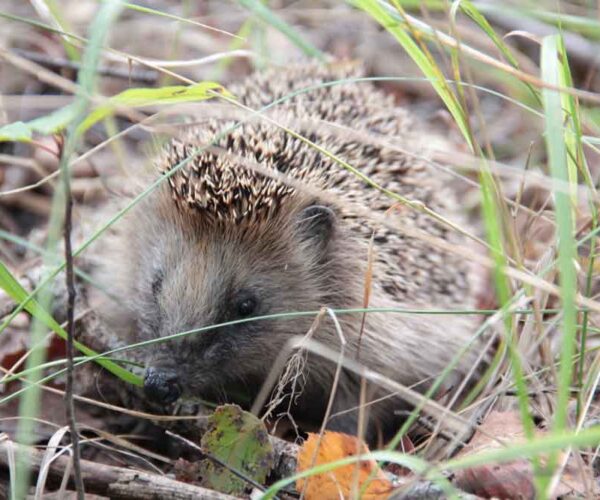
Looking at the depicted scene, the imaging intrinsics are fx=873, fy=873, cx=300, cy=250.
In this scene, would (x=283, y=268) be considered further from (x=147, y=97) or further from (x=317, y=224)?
(x=147, y=97)

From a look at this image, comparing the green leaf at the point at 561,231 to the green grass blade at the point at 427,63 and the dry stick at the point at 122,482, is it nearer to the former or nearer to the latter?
the green grass blade at the point at 427,63

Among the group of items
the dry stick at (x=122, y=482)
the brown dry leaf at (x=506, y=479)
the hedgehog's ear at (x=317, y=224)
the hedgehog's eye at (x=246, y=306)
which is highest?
the hedgehog's ear at (x=317, y=224)

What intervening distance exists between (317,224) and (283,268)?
15 centimetres

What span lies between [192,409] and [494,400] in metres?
0.77

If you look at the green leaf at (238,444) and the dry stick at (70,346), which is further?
the green leaf at (238,444)

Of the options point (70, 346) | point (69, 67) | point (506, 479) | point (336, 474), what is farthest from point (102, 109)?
point (69, 67)

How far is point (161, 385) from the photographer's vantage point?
6.77 feet

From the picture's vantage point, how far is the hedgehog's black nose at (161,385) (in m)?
2.06

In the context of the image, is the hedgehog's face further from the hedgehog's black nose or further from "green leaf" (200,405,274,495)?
"green leaf" (200,405,274,495)

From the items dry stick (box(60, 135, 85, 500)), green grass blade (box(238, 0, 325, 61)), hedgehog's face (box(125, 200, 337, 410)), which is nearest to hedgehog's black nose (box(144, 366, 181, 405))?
hedgehog's face (box(125, 200, 337, 410))

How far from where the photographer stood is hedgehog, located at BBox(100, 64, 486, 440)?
2.22 meters

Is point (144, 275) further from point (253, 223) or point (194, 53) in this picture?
point (194, 53)

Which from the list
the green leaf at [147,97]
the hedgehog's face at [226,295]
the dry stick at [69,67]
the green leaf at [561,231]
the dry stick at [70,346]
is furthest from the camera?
the dry stick at [69,67]

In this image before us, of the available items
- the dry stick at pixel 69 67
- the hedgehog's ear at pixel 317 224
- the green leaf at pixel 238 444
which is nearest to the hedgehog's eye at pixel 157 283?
the hedgehog's ear at pixel 317 224
